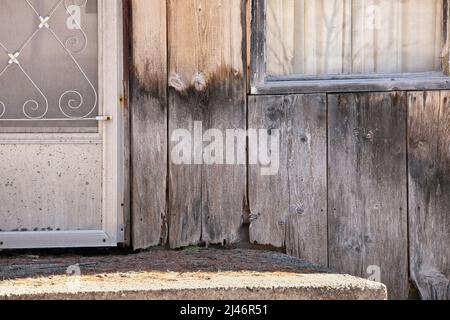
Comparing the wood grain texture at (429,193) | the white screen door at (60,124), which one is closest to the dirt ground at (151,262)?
the white screen door at (60,124)

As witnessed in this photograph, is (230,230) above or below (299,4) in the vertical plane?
below

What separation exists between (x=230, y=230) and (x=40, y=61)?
150 cm

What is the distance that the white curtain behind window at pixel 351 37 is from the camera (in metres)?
4.42

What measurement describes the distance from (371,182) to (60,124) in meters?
1.86

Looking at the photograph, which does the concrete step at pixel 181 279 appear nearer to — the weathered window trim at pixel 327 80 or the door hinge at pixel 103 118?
the door hinge at pixel 103 118

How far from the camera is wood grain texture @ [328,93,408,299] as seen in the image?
14.1ft

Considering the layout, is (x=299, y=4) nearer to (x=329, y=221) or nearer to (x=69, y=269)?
(x=329, y=221)

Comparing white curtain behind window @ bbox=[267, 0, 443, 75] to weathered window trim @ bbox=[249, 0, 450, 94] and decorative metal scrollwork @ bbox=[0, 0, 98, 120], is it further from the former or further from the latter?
decorative metal scrollwork @ bbox=[0, 0, 98, 120]

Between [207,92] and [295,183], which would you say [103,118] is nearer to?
[207,92]

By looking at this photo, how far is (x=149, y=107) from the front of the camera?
434cm

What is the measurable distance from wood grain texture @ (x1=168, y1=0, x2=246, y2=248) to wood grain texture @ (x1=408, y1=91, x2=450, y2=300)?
3.24 feet

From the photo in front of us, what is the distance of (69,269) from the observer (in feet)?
12.5

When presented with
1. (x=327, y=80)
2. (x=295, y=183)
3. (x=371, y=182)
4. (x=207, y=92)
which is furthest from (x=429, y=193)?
(x=207, y=92)
